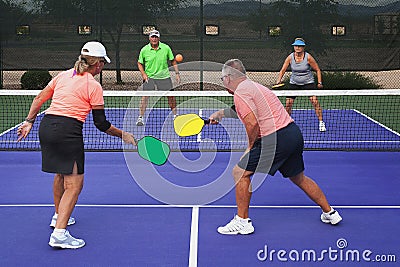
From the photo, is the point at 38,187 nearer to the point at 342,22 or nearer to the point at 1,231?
the point at 1,231

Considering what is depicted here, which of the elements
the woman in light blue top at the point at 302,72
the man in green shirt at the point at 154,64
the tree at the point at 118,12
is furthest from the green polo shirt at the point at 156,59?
the tree at the point at 118,12

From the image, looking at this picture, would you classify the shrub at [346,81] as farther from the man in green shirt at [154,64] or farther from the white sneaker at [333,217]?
the white sneaker at [333,217]

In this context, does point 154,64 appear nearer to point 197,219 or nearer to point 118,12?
point 118,12

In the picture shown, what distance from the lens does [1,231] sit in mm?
5602

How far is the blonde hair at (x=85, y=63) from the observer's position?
5109mm

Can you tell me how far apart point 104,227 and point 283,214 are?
1.65 metres

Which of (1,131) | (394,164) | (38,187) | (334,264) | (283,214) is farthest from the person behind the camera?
(1,131)

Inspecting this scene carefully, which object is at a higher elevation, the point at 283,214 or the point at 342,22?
the point at 342,22

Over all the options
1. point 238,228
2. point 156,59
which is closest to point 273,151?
point 238,228

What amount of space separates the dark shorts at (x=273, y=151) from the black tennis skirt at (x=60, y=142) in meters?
1.37

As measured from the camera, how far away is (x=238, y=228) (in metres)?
5.47

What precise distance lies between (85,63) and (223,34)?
1080 cm

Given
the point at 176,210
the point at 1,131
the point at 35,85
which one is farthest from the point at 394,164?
the point at 35,85

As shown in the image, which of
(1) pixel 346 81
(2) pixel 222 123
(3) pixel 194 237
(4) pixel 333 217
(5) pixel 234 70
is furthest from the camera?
(1) pixel 346 81
